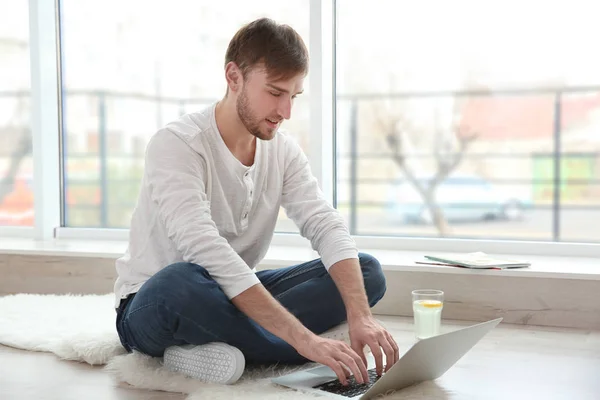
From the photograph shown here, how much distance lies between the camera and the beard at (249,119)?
2.08 meters

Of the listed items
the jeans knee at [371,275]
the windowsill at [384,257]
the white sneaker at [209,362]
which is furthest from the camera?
the windowsill at [384,257]

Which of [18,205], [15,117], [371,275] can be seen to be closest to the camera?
[371,275]

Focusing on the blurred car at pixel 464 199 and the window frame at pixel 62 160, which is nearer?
the window frame at pixel 62 160

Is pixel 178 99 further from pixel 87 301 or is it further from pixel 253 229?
pixel 253 229

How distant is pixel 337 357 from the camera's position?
1771 millimetres

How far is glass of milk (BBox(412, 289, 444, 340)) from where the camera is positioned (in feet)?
7.48

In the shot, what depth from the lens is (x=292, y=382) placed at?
1.97 metres

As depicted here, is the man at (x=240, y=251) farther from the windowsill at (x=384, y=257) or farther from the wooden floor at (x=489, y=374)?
the windowsill at (x=384, y=257)

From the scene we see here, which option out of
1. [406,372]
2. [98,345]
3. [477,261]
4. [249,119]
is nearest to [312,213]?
Result: [249,119]

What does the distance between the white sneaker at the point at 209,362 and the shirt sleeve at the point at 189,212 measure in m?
0.14

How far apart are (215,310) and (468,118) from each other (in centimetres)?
252

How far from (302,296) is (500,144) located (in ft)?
7.49

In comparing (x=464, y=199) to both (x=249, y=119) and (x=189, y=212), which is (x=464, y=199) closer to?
(x=249, y=119)

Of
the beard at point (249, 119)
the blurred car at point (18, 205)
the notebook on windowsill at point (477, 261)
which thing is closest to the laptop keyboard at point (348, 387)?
the beard at point (249, 119)
